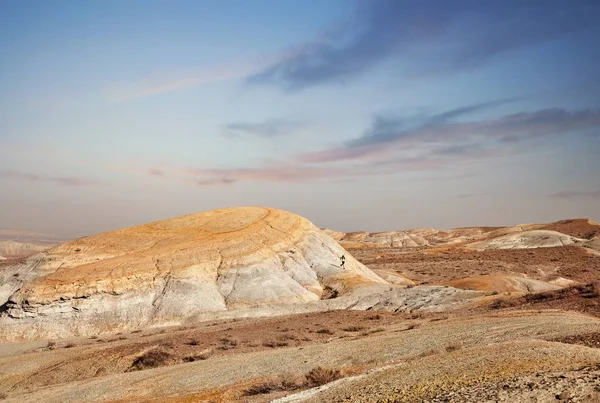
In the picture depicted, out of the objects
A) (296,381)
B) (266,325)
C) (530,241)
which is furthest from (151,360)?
(530,241)

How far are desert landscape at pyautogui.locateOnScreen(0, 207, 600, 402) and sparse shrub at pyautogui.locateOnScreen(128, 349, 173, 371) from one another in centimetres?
8

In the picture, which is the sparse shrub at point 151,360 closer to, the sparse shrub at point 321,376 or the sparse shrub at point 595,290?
the sparse shrub at point 321,376

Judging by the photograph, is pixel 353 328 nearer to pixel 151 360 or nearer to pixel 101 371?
pixel 151 360

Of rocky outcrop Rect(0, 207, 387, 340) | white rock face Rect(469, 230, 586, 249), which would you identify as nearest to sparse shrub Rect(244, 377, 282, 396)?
rocky outcrop Rect(0, 207, 387, 340)

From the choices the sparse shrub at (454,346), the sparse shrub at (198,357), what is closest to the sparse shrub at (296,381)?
the sparse shrub at (454,346)

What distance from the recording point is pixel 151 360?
21609 mm

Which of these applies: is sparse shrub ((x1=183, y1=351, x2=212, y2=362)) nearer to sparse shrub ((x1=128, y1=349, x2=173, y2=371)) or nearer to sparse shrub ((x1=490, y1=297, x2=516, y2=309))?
sparse shrub ((x1=128, y1=349, x2=173, y2=371))

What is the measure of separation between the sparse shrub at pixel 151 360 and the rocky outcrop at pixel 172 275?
12.7 metres

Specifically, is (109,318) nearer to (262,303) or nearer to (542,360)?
(262,303)

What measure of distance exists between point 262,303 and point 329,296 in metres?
5.96

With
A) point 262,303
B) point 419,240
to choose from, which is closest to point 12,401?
point 262,303

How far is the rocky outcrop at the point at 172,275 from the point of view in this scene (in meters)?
35.5

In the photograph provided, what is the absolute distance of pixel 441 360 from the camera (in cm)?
1222

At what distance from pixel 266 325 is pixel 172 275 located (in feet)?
37.3
